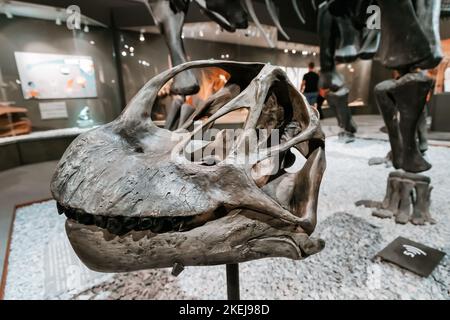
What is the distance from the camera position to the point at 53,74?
303 centimetres

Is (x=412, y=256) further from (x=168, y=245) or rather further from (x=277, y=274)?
(x=168, y=245)

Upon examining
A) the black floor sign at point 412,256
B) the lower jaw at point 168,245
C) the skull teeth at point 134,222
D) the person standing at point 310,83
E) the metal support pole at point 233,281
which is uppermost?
the person standing at point 310,83

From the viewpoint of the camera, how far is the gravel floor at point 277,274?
138 cm

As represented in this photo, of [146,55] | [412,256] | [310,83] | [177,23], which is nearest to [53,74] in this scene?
[146,55]

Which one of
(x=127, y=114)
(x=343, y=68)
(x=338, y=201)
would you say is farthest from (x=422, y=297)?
(x=343, y=68)

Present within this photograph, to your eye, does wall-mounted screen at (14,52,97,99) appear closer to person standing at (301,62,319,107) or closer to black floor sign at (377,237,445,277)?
Result: person standing at (301,62,319,107)

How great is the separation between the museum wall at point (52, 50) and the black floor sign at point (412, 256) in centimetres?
338

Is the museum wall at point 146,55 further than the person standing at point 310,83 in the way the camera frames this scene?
No

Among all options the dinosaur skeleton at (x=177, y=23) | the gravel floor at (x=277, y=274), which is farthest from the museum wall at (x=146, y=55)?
the gravel floor at (x=277, y=274)

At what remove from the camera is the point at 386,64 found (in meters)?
1.74

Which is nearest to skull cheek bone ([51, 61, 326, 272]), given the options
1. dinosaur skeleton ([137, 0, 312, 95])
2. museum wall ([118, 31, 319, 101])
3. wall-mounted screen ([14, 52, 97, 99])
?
dinosaur skeleton ([137, 0, 312, 95])

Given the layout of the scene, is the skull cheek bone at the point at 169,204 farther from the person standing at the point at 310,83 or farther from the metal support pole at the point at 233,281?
the person standing at the point at 310,83

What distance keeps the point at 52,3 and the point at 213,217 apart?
3123mm

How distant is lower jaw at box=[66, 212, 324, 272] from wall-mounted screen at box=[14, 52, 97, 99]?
3.01 m
